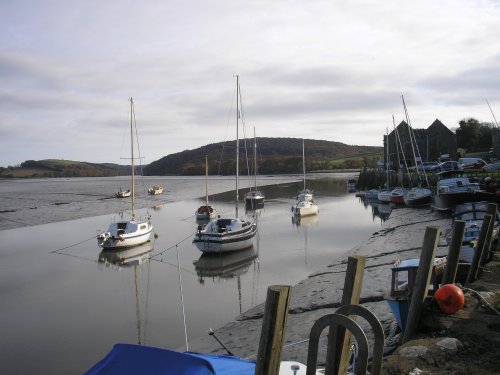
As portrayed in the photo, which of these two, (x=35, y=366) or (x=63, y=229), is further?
(x=63, y=229)

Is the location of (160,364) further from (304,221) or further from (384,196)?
(384,196)

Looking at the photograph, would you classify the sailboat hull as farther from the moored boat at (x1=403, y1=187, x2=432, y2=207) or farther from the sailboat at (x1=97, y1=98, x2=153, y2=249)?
the moored boat at (x1=403, y1=187, x2=432, y2=207)

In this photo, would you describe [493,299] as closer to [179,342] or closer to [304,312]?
[304,312]

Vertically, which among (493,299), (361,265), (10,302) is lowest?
(10,302)

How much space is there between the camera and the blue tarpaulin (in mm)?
5418

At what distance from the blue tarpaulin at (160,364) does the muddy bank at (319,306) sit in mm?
4242

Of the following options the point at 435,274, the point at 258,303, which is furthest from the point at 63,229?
the point at 435,274

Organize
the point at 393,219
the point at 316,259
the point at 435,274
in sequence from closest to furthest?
1. the point at 435,274
2. the point at 316,259
3. the point at 393,219

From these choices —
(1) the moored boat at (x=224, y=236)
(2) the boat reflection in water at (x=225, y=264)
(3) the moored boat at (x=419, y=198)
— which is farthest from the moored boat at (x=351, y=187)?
(2) the boat reflection in water at (x=225, y=264)

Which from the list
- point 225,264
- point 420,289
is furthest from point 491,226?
point 225,264

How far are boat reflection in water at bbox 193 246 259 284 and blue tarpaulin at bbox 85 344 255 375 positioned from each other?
13.6 meters

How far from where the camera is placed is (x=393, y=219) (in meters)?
37.0

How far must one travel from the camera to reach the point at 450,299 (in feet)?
27.8

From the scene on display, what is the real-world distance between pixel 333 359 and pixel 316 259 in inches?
717
